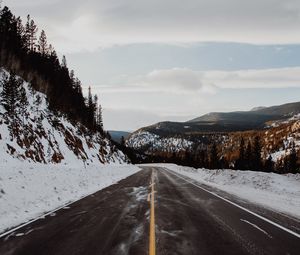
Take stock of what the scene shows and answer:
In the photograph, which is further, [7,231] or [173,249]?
[7,231]

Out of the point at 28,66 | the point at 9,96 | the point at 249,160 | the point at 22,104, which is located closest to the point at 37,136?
the point at 22,104

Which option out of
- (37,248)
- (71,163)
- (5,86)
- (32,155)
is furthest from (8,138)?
(37,248)

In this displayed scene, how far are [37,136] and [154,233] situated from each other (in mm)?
32868

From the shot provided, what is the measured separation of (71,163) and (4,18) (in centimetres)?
3697

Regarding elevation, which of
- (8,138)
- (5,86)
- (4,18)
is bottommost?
(8,138)

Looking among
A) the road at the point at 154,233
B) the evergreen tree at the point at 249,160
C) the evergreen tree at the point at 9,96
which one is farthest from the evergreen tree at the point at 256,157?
the road at the point at 154,233

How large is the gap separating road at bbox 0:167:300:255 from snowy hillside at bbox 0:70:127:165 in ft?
62.2

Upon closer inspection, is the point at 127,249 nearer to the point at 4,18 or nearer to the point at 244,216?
the point at 244,216

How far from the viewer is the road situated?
24.0 ft

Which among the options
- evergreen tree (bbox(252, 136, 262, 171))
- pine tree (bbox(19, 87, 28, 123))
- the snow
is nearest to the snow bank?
the snow

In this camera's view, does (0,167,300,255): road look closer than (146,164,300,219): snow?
Yes

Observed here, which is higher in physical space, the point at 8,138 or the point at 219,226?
the point at 8,138

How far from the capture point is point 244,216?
11.5m

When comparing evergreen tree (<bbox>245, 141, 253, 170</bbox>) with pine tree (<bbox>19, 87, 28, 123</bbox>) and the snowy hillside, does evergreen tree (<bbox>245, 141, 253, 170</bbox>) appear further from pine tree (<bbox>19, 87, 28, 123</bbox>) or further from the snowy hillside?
pine tree (<bbox>19, 87, 28, 123</bbox>)
